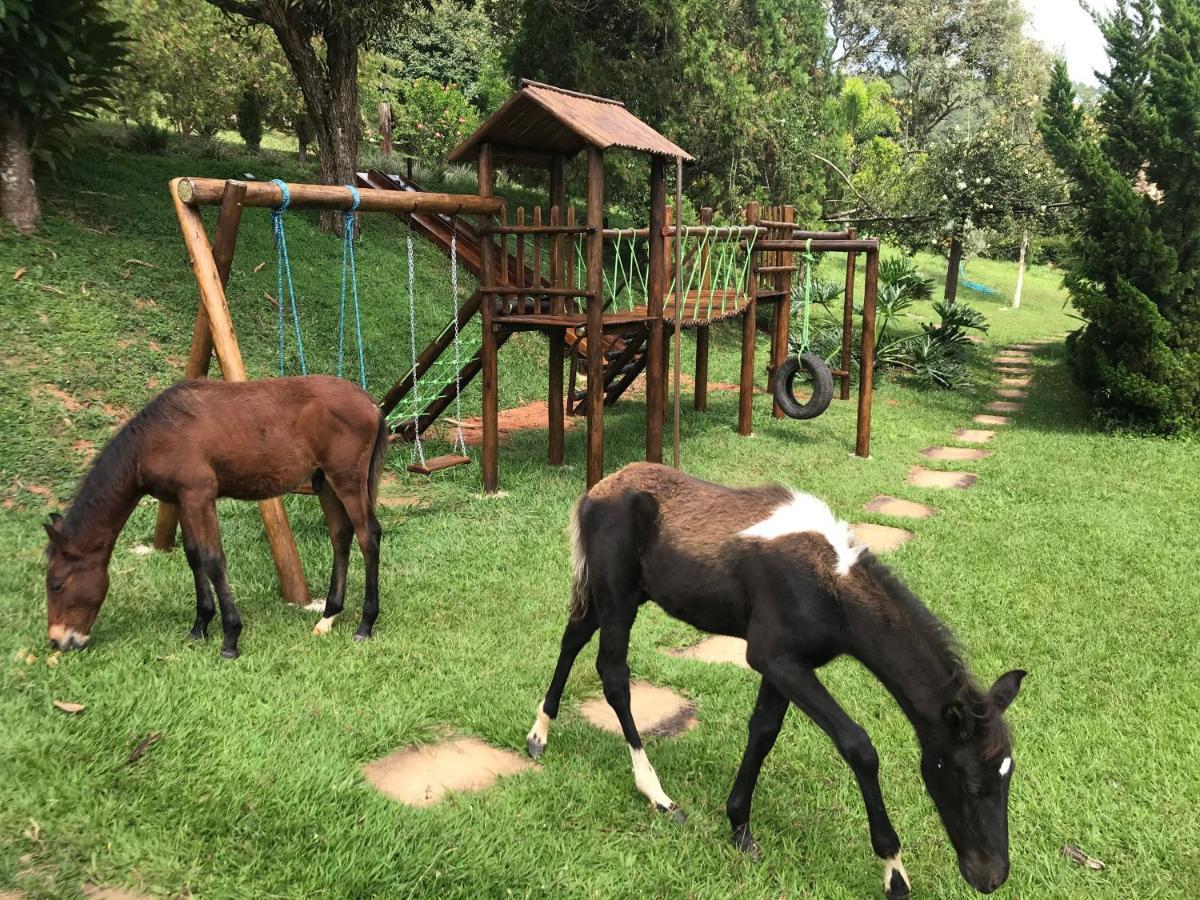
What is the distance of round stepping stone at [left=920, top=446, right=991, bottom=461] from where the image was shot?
1060 cm

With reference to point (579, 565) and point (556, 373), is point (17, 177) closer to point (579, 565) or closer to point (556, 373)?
point (556, 373)

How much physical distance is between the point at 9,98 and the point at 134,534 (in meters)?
5.91

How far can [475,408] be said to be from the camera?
1172cm

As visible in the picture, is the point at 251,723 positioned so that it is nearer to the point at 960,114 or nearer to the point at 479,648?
the point at 479,648

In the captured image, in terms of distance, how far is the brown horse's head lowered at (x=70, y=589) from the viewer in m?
4.49

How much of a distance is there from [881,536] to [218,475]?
5189 mm

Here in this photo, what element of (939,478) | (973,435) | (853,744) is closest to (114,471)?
(853,744)

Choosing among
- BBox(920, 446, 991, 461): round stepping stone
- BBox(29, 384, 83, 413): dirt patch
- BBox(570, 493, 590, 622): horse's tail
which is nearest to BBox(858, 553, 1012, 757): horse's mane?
BBox(570, 493, 590, 622): horse's tail

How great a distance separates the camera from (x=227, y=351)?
5457mm

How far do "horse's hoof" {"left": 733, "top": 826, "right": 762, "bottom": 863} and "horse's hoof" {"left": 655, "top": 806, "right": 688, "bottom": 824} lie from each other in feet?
0.71

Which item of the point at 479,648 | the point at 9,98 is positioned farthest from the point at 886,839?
the point at 9,98

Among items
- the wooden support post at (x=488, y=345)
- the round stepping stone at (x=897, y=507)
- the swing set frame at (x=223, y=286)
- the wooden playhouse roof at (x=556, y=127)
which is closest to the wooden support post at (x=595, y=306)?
the wooden playhouse roof at (x=556, y=127)

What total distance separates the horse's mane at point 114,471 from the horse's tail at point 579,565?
2.54 metres

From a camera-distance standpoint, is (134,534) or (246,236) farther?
(246,236)
